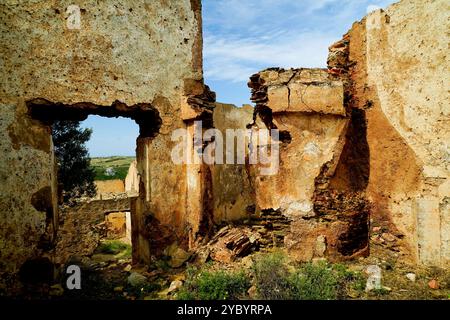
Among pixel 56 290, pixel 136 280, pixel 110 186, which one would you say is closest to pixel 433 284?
pixel 136 280

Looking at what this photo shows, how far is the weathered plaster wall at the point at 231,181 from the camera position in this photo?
33.7ft

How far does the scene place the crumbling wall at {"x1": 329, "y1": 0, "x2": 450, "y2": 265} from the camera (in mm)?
4125

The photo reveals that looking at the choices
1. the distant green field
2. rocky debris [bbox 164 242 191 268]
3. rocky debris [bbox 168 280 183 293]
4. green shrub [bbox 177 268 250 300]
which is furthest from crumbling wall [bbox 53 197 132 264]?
green shrub [bbox 177 268 250 300]

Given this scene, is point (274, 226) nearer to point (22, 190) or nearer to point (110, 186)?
point (22, 190)

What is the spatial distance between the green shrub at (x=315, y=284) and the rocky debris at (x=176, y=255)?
1926 mm

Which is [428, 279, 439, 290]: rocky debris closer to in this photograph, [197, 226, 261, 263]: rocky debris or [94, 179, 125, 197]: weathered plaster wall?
[197, 226, 261, 263]: rocky debris

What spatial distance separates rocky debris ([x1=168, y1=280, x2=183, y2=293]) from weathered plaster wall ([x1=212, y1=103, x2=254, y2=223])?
5519 millimetres

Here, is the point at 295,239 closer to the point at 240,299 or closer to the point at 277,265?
the point at 277,265

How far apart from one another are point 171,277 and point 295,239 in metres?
2.04

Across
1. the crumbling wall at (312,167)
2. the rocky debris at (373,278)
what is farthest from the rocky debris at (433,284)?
the crumbling wall at (312,167)

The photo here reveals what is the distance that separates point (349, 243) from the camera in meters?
4.93

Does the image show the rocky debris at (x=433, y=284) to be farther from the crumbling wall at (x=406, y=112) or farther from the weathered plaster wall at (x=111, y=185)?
the weathered plaster wall at (x=111, y=185)

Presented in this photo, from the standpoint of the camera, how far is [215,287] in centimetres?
384
